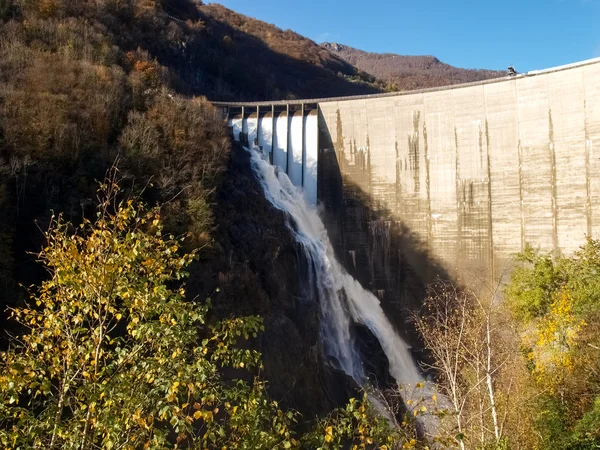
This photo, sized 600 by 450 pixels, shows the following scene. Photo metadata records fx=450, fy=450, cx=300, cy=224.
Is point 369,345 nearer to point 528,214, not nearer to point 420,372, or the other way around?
point 420,372

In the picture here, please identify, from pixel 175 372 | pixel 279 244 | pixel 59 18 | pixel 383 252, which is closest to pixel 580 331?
pixel 279 244

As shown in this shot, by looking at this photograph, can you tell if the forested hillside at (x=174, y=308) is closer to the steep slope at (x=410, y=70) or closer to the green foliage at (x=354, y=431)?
the green foliage at (x=354, y=431)

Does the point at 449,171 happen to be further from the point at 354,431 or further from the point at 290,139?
the point at 354,431

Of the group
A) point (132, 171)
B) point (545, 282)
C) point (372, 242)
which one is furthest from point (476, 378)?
point (372, 242)

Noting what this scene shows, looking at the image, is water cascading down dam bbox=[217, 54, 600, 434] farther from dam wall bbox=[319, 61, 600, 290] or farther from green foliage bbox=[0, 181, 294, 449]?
green foliage bbox=[0, 181, 294, 449]

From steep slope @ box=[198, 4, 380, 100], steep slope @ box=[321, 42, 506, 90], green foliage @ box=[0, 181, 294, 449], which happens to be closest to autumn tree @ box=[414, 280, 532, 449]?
green foliage @ box=[0, 181, 294, 449]
